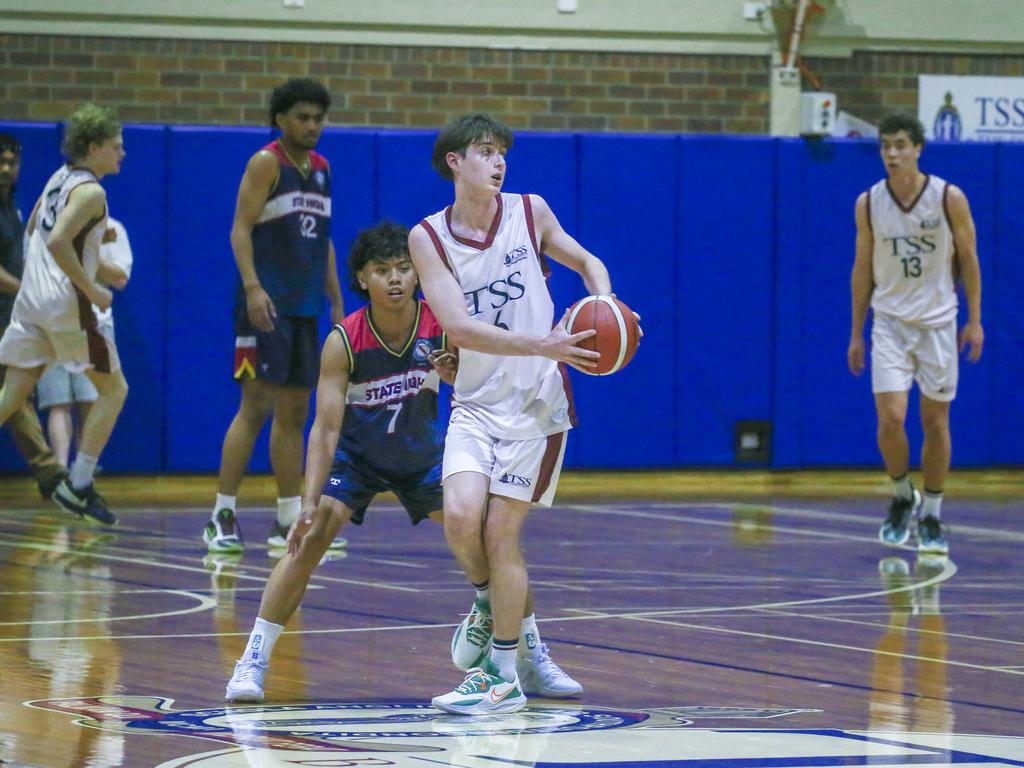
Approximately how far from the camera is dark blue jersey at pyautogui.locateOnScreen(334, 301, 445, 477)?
18.4 ft

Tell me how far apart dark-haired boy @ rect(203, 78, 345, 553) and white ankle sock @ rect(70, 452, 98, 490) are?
99 cm

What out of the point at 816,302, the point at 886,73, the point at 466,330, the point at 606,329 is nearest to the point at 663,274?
the point at 816,302

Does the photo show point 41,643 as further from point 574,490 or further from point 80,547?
point 574,490

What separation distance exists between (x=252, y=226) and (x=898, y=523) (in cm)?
322

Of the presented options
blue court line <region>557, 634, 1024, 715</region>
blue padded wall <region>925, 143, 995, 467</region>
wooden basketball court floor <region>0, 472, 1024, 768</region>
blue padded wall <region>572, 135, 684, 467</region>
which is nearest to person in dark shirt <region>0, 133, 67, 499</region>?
wooden basketball court floor <region>0, 472, 1024, 768</region>

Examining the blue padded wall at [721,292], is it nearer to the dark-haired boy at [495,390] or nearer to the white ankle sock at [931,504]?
the white ankle sock at [931,504]

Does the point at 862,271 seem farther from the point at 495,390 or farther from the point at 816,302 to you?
the point at 495,390

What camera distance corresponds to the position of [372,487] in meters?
5.57

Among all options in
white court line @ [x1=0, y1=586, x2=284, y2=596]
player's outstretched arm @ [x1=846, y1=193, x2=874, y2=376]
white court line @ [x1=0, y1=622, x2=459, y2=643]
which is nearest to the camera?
white court line @ [x1=0, y1=622, x2=459, y2=643]

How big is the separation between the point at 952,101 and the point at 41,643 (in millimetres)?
9414

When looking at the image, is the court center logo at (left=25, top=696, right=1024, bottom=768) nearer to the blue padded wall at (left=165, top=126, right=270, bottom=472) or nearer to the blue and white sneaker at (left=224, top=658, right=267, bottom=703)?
the blue and white sneaker at (left=224, top=658, right=267, bottom=703)

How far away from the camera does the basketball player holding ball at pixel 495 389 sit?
4.99 meters

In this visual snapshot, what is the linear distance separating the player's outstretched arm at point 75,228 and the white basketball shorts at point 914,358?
11.9 ft

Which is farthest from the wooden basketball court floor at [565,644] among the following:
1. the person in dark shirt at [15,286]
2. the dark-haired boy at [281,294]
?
the dark-haired boy at [281,294]
